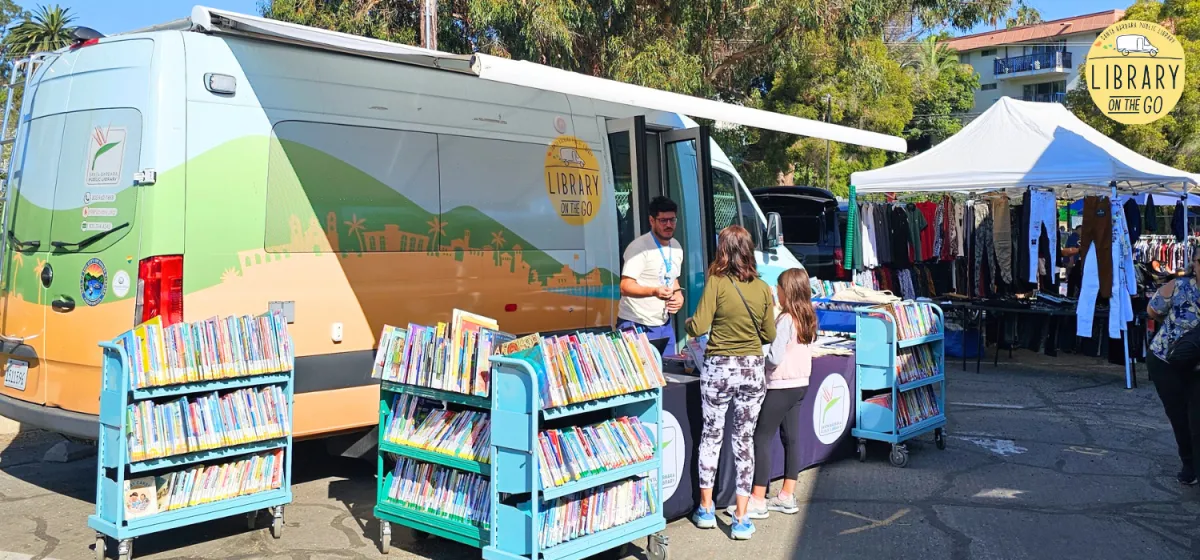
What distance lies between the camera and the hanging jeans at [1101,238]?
10.3 metres

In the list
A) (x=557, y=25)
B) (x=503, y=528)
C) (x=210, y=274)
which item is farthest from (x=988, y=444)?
(x=557, y=25)

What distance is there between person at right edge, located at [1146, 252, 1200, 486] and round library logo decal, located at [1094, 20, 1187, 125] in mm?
8300

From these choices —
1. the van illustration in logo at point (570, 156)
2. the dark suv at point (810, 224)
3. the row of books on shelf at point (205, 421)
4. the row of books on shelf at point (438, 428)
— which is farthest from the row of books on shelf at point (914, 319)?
the dark suv at point (810, 224)

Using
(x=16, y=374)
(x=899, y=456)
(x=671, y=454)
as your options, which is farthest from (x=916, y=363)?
(x=16, y=374)

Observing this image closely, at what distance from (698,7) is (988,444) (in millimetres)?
8195

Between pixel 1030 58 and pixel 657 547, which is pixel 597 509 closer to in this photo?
pixel 657 547

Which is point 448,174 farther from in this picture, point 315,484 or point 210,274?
point 315,484

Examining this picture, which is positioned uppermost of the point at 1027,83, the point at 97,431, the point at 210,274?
the point at 1027,83

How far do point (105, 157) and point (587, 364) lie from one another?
10.1 ft

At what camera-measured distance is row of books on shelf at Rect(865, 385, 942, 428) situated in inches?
268

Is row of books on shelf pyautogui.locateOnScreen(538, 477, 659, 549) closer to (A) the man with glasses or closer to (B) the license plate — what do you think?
(A) the man with glasses

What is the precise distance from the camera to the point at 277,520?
521 centimetres

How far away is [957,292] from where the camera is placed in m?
12.8

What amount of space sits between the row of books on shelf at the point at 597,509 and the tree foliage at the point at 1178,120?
26.1 metres
